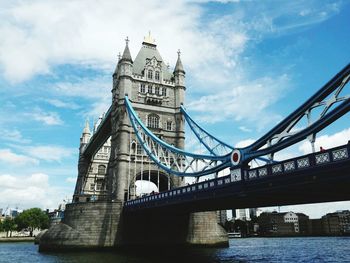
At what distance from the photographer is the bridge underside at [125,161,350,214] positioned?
16.4m

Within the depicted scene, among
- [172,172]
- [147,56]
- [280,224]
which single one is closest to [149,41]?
[147,56]

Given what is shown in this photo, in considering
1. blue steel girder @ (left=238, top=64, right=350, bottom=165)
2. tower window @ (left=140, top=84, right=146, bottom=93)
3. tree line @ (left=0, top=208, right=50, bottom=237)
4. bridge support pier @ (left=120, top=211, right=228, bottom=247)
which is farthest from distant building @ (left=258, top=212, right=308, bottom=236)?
blue steel girder @ (left=238, top=64, right=350, bottom=165)

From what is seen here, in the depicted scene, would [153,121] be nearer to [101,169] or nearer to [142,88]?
[142,88]

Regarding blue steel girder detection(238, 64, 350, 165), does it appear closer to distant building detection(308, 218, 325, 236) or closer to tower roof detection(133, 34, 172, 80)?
tower roof detection(133, 34, 172, 80)

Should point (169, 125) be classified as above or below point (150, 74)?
below

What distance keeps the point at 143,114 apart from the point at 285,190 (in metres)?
32.9

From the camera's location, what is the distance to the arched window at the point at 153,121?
50219mm

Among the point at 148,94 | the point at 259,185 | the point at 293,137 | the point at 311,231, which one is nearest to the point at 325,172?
the point at 293,137

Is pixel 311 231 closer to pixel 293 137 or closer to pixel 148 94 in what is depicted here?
pixel 148 94

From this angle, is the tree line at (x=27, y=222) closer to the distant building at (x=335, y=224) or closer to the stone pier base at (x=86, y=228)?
the stone pier base at (x=86, y=228)

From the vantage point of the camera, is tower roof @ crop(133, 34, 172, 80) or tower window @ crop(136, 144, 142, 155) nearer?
tower window @ crop(136, 144, 142, 155)

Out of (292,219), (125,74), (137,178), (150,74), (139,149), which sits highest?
(150,74)

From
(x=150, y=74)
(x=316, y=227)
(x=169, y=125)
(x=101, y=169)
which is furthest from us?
(x=316, y=227)

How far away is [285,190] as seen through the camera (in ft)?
63.5
